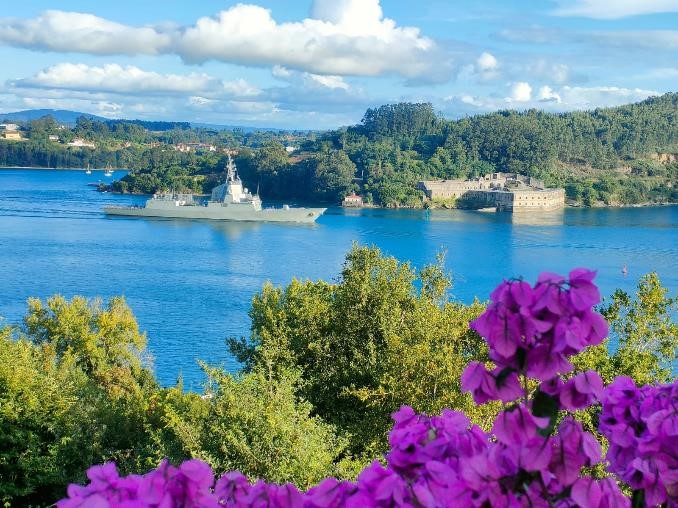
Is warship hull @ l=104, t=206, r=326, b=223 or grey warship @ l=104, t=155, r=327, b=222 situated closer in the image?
warship hull @ l=104, t=206, r=326, b=223

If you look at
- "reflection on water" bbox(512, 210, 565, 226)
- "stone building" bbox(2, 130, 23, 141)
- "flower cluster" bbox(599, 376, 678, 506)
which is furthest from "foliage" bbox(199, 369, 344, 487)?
"stone building" bbox(2, 130, 23, 141)

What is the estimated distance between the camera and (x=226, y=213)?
50375 mm

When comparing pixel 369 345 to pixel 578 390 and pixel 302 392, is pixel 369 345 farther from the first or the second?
pixel 578 390

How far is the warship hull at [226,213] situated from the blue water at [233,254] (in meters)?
1.46

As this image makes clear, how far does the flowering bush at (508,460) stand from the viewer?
1.41 meters

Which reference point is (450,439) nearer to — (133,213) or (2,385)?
(2,385)

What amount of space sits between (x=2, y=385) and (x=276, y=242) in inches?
1173

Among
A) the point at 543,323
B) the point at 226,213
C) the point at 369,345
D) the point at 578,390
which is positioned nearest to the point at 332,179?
the point at 226,213

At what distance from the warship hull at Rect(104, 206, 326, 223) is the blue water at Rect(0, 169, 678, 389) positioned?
1.46m

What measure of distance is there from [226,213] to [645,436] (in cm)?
4945

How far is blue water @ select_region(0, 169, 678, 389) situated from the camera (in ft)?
75.5

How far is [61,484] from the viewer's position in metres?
8.61

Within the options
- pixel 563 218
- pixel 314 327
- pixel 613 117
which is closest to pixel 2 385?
pixel 314 327

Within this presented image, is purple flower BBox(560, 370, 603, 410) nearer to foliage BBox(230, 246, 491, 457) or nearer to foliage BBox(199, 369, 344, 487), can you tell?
foliage BBox(199, 369, 344, 487)
